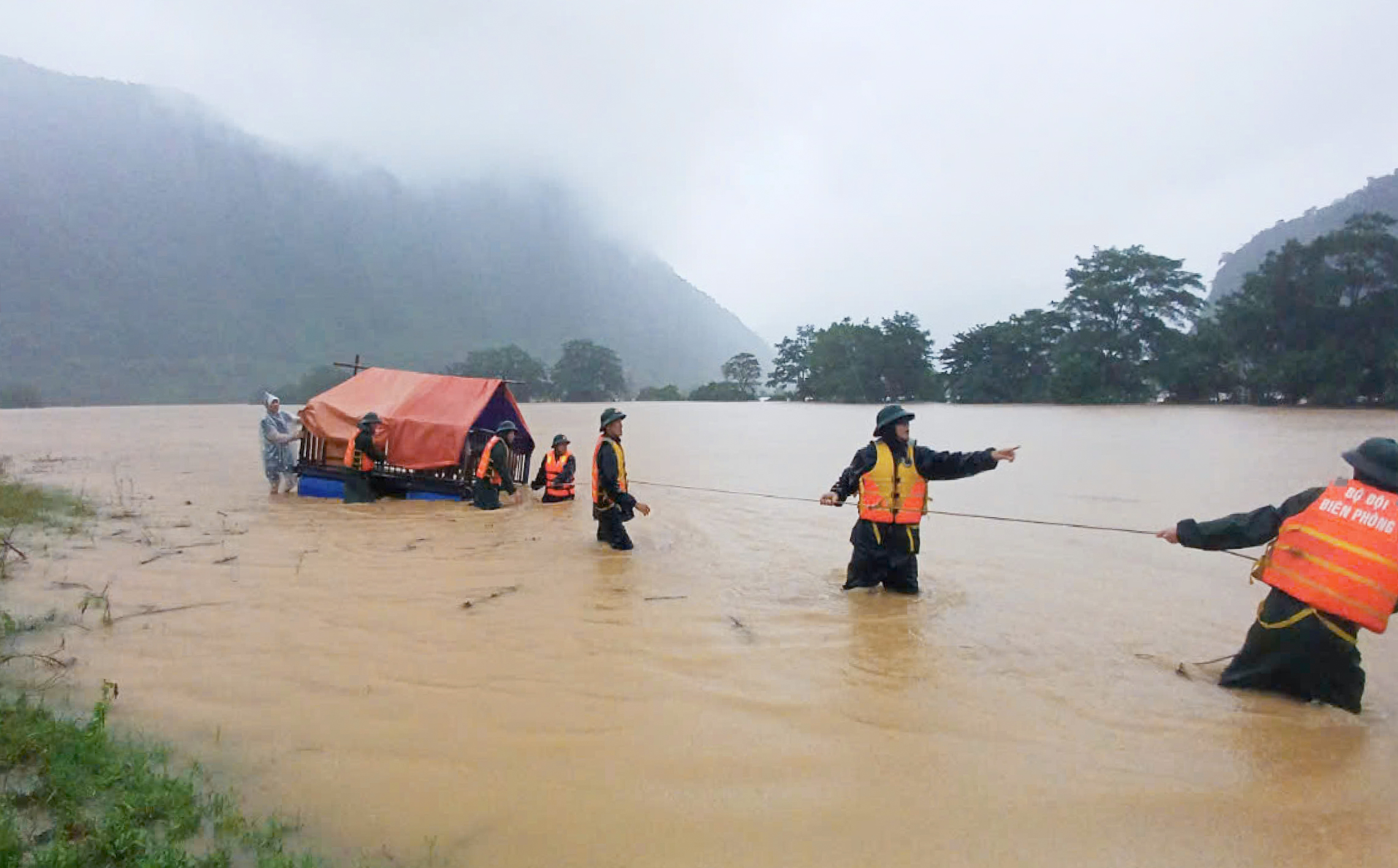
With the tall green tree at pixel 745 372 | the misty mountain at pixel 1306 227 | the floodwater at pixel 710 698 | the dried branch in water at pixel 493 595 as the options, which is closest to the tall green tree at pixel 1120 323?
the misty mountain at pixel 1306 227

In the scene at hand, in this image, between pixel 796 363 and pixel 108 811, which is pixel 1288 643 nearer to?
pixel 108 811

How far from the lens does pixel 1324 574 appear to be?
4.03 metres

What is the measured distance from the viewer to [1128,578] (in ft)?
26.2

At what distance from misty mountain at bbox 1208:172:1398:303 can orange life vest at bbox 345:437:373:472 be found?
6923 centimetres

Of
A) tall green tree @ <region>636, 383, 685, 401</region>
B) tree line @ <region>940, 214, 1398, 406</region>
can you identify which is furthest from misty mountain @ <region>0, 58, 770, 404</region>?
tree line @ <region>940, 214, 1398, 406</region>

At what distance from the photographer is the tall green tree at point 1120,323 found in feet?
163

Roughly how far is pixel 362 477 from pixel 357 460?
0.27m

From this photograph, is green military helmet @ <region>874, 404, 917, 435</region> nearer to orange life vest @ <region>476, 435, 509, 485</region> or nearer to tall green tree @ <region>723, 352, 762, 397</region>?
orange life vest @ <region>476, 435, 509, 485</region>

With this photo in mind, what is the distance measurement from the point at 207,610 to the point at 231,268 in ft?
428

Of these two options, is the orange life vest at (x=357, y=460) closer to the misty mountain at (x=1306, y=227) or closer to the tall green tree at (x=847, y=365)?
the tall green tree at (x=847, y=365)

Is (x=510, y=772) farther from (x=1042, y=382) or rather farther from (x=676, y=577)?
(x=1042, y=382)

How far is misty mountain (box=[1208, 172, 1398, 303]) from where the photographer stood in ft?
230

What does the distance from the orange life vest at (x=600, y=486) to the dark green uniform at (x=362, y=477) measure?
4.66 m

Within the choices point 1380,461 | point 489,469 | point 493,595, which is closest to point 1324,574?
point 1380,461
